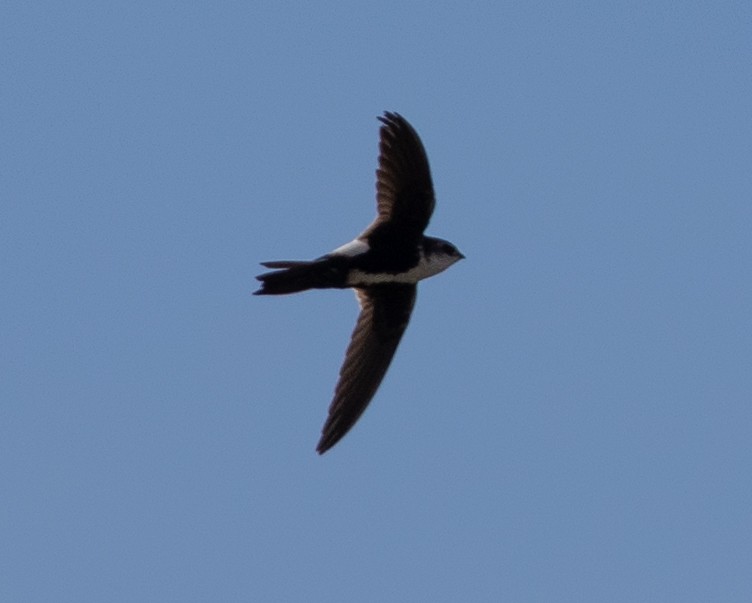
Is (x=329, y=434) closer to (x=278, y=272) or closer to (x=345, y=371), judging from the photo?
(x=345, y=371)

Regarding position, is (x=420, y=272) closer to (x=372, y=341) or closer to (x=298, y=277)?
(x=372, y=341)

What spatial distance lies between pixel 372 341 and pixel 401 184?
116 cm

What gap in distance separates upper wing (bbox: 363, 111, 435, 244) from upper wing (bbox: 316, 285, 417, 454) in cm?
56

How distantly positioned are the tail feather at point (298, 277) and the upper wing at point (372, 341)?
800 millimetres

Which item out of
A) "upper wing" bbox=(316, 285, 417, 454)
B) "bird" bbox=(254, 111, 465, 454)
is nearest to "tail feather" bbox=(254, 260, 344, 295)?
"bird" bbox=(254, 111, 465, 454)

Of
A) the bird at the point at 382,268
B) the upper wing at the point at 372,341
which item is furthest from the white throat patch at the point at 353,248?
the upper wing at the point at 372,341

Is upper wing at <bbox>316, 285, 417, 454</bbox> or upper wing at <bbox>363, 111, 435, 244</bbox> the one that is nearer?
upper wing at <bbox>363, 111, 435, 244</bbox>

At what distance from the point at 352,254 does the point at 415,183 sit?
54 cm

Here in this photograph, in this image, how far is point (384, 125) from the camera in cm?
1140

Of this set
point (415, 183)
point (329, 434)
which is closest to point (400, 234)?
point (415, 183)

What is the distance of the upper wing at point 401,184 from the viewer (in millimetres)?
11414

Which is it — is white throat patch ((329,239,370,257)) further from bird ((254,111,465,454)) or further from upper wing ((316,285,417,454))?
upper wing ((316,285,417,454))

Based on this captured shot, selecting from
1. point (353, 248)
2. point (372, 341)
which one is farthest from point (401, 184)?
point (372, 341)

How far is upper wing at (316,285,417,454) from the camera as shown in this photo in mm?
12047
